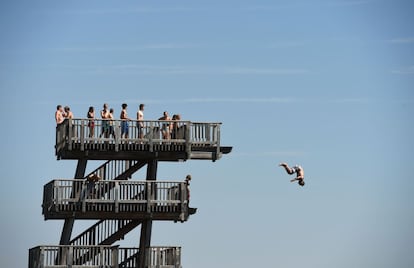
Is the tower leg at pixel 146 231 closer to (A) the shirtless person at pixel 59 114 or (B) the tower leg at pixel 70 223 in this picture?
(B) the tower leg at pixel 70 223

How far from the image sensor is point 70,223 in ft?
398

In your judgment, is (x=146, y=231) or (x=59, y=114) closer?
(x=146, y=231)

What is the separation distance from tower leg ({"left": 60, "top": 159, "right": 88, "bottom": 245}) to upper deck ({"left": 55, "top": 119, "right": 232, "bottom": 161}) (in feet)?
2.01

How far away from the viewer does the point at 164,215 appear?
4771 inches

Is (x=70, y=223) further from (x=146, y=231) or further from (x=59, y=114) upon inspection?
(x=59, y=114)

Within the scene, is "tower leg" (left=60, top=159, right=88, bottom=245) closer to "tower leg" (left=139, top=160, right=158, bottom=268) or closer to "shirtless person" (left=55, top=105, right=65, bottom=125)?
"shirtless person" (left=55, top=105, right=65, bottom=125)

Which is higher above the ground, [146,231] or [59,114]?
[59,114]

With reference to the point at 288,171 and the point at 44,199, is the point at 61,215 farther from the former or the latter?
the point at 288,171

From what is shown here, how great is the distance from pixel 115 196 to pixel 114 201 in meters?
0.23

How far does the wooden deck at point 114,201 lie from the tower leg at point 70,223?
608 millimetres

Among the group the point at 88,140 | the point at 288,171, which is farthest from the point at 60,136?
the point at 288,171

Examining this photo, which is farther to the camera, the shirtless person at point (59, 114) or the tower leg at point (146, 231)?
the shirtless person at point (59, 114)

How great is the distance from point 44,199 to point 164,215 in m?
5.66

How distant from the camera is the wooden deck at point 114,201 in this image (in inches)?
4734
